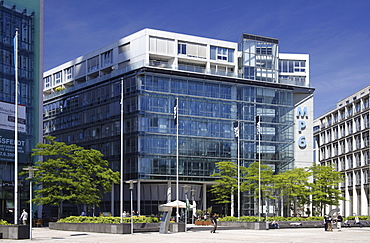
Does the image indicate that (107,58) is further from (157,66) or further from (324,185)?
(324,185)

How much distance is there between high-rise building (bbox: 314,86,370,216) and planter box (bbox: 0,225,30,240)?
86.5 m

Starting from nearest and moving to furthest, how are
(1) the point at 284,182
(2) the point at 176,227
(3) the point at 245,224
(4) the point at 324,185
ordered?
(2) the point at 176,227 < (3) the point at 245,224 < (1) the point at 284,182 < (4) the point at 324,185

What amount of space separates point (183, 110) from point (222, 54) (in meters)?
13.1

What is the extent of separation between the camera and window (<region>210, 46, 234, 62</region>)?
9325cm

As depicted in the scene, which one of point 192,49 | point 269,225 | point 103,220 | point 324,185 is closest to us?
point 103,220

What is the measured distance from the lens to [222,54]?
94.1 m

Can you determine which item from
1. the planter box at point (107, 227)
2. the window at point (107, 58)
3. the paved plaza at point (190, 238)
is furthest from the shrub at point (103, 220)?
the window at point (107, 58)

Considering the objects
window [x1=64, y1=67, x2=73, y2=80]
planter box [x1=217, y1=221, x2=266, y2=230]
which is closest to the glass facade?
planter box [x1=217, y1=221, x2=266, y2=230]

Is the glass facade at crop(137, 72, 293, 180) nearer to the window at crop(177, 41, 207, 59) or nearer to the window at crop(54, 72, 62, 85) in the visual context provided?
the window at crop(177, 41, 207, 59)

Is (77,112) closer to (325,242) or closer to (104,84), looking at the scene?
(104,84)

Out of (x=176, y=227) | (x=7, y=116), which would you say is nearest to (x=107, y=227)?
(x=176, y=227)

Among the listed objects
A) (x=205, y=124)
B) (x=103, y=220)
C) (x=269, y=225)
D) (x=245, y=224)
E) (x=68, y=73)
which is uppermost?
(x=68, y=73)

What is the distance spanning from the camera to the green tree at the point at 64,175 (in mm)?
61969

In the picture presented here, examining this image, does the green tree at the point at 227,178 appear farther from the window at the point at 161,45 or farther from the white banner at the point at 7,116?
the white banner at the point at 7,116
